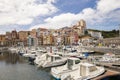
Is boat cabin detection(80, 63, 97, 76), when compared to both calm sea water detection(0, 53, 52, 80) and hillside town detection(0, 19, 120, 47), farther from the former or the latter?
hillside town detection(0, 19, 120, 47)

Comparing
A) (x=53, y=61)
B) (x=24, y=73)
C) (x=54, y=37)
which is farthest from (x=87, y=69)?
(x=54, y=37)

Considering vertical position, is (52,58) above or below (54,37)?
below

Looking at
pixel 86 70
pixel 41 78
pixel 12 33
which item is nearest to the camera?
pixel 86 70

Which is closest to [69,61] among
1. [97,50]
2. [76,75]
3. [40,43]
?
[76,75]

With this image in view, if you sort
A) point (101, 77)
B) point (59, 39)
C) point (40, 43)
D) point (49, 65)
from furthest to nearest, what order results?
point (40, 43), point (59, 39), point (49, 65), point (101, 77)

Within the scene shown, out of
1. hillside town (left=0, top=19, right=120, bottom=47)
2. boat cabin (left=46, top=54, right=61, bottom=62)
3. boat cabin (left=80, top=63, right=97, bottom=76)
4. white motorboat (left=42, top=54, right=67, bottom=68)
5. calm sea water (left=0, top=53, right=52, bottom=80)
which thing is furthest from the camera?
hillside town (left=0, top=19, right=120, bottom=47)

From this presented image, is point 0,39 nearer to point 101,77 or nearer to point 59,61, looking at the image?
point 59,61

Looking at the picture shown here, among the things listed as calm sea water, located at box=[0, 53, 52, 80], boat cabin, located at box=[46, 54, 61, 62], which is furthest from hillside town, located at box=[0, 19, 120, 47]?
calm sea water, located at box=[0, 53, 52, 80]

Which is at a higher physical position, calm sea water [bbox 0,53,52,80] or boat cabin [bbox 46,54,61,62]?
boat cabin [bbox 46,54,61,62]

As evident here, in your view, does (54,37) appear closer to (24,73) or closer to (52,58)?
(52,58)

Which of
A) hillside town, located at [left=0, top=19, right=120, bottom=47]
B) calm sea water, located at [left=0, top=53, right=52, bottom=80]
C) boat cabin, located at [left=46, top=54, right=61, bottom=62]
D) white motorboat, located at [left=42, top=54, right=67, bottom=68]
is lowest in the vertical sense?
calm sea water, located at [left=0, top=53, right=52, bottom=80]

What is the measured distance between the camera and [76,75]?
2642cm

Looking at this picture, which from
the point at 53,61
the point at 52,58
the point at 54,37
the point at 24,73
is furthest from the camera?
the point at 54,37

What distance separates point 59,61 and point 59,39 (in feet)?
265
